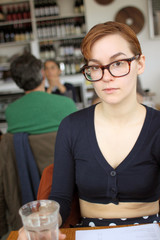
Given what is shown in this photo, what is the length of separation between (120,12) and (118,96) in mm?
4745

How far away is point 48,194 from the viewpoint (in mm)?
1021

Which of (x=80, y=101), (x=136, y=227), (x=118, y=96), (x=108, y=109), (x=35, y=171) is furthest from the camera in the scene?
(x=80, y=101)

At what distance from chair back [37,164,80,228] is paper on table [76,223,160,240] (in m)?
0.26

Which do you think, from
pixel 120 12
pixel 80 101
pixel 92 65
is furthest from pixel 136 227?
pixel 120 12

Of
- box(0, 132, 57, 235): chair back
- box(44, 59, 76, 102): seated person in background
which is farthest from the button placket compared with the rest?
box(44, 59, 76, 102): seated person in background

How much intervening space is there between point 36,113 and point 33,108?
4 cm

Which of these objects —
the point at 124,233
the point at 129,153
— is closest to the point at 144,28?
the point at 129,153

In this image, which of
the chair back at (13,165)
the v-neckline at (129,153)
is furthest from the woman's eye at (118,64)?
the chair back at (13,165)

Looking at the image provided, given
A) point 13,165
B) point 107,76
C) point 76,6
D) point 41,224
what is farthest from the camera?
point 76,6

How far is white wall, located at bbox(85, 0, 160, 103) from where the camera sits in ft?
17.0

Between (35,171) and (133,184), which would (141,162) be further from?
(35,171)

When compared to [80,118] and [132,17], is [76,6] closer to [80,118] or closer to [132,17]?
[132,17]

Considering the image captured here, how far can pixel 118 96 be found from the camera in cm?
91

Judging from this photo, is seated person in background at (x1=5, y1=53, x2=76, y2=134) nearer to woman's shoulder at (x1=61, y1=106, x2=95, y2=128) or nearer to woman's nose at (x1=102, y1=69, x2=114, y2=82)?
woman's shoulder at (x1=61, y1=106, x2=95, y2=128)
